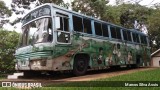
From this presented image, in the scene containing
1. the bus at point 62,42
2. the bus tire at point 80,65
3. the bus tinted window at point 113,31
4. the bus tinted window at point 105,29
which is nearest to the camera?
the bus at point 62,42

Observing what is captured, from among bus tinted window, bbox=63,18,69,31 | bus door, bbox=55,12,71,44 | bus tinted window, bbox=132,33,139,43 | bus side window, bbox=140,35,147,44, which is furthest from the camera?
bus side window, bbox=140,35,147,44

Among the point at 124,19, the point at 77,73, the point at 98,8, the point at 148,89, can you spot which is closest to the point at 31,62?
the point at 77,73

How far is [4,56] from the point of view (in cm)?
1520

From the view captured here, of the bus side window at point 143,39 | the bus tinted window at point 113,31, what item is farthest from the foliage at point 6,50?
the bus side window at point 143,39

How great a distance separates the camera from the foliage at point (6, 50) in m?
15.1

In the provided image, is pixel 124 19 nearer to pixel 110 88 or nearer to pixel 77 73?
pixel 77 73

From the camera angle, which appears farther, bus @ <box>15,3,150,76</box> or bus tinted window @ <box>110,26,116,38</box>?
bus tinted window @ <box>110,26,116,38</box>

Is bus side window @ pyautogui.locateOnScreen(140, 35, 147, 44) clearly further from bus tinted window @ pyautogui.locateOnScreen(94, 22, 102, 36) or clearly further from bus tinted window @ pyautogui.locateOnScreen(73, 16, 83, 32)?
bus tinted window @ pyautogui.locateOnScreen(73, 16, 83, 32)

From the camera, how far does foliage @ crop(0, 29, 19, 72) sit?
49.6 ft

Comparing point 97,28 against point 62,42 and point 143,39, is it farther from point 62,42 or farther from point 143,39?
point 143,39

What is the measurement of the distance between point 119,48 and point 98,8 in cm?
903

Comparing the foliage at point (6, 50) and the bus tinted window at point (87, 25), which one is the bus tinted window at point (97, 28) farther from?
the foliage at point (6, 50)

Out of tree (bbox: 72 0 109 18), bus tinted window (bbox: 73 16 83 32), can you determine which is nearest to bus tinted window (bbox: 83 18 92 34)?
bus tinted window (bbox: 73 16 83 32)

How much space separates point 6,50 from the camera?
15.5 m
